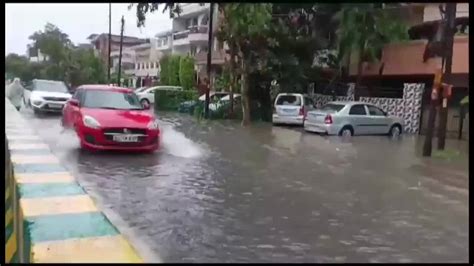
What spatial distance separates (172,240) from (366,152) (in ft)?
28.6

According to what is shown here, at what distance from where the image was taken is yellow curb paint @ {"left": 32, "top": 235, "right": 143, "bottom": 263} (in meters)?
2.68

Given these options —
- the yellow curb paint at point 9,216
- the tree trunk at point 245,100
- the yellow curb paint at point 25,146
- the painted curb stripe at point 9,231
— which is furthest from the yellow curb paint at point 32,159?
the tree trunk at point 245,100

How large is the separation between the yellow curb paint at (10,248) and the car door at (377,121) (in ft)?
48.3

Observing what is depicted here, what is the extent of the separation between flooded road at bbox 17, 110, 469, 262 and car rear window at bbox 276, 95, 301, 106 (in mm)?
6603

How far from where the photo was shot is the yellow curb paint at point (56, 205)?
11.5ft

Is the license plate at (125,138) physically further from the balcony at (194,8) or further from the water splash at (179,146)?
the balcony at (194,8)

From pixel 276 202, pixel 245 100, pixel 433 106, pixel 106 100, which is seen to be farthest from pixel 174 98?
pixel 276 202

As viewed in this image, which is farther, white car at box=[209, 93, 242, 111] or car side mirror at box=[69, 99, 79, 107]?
white car at box=[209, 93, 242, 111]

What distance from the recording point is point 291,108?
19.4m

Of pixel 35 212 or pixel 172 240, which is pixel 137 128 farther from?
pixel 35 212

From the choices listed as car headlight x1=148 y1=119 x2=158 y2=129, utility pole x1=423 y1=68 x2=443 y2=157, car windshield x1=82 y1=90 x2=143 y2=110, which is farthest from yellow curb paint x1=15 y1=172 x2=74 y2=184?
utility pole x1=423 y1=68 x2=443 y2=157

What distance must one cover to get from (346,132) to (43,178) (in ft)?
43.5

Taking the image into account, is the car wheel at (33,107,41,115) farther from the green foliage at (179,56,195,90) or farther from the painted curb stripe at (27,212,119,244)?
the painted curb stripe at (27,212,119,244)

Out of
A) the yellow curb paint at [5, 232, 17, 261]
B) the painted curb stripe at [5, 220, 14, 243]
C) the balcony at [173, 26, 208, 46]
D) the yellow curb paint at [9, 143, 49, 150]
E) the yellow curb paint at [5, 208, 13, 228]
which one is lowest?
the yellow curb paint at [5, 232, 17, 261]
